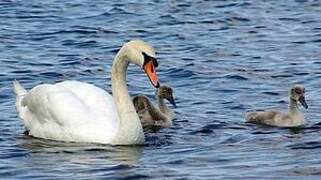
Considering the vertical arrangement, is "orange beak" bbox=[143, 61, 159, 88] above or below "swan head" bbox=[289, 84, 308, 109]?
above

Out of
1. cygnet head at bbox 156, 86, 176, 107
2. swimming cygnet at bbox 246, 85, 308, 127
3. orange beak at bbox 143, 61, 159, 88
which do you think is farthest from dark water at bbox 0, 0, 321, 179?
orange beak at bbox 143, 61, 159, 88

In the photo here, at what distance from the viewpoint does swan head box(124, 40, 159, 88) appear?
13.3m

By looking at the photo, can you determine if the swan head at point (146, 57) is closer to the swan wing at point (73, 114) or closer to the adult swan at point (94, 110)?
the adult swan at point (94, 110)

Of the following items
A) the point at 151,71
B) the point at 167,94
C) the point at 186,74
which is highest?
the point at 151,71

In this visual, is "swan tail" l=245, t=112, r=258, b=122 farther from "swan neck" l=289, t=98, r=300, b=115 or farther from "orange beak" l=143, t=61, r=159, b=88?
"orange beak" l=143, t=61, r=159, b=88

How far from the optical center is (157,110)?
1534cm

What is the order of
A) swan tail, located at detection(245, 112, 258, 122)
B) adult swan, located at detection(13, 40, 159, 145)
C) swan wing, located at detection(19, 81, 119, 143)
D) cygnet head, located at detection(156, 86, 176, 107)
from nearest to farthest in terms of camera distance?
adult swan, located at detection(13, 40, 159, 145)
swan wing, located at detection(19, 81, 119, 143)
swan tail, located at detection(245, 112, 258, 122)
cygnet head, located at detection(156, 86, 176, 107)

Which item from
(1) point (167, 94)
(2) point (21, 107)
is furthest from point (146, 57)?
(1) point (167, 94)

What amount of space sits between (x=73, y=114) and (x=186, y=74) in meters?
4.62

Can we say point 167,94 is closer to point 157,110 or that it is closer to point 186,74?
point 157,110

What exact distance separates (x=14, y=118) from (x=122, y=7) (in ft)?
34.3

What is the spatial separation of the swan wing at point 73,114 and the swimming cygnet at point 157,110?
0.92 metres

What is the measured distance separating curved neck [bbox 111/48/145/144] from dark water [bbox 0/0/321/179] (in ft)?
0.66

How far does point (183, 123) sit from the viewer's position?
1516cm
